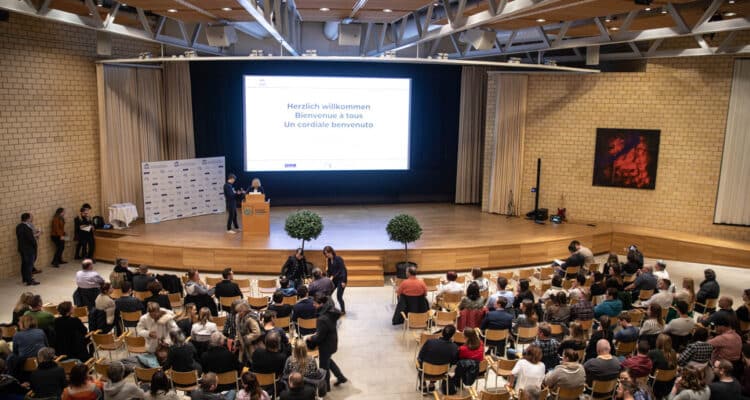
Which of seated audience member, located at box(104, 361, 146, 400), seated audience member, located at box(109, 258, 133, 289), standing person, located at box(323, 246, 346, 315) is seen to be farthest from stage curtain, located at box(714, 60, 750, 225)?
seated audience member, located at box(104, 361, 146, 400)

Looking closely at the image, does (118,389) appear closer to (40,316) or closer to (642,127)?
(40,316)

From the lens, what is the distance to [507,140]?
17.1m

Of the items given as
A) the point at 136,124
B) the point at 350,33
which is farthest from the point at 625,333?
the point at 136,124

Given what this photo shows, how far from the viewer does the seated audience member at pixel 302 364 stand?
6477mm

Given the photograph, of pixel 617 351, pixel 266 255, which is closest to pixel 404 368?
pixel 617 351

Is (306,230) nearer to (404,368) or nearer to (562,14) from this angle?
(404,368)

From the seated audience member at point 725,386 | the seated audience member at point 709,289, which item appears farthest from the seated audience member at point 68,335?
the seated audience member at point 709,289

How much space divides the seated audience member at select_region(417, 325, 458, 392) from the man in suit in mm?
8558

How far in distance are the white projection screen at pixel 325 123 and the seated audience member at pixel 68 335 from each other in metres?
9.49

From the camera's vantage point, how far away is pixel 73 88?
1352 cm

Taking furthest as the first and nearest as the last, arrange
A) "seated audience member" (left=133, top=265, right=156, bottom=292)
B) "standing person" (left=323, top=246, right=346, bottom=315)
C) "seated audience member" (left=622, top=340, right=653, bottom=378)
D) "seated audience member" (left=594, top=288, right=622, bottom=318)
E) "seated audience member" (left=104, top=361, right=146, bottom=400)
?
"standing person" (left=323, top=246, right=346, bottom=315) → "seated audience member" (left=133, top=265, right=156, bottom=292) → "seated audience member" (left=594, top=288, right=622, bottom=318) → "seated audience member" (left=622, top=340, right=653, bottom=378) → "seated audience member" (left=104, top=361, right=146, bottom=400)

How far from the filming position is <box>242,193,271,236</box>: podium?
14.0 metres

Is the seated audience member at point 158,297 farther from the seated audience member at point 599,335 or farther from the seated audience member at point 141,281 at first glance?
the seated audience member at point 599,335

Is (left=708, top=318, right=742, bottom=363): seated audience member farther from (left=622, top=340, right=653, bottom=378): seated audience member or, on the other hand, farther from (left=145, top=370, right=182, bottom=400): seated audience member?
(left=145, top=370, right=182, bottom=400): seated audience member
